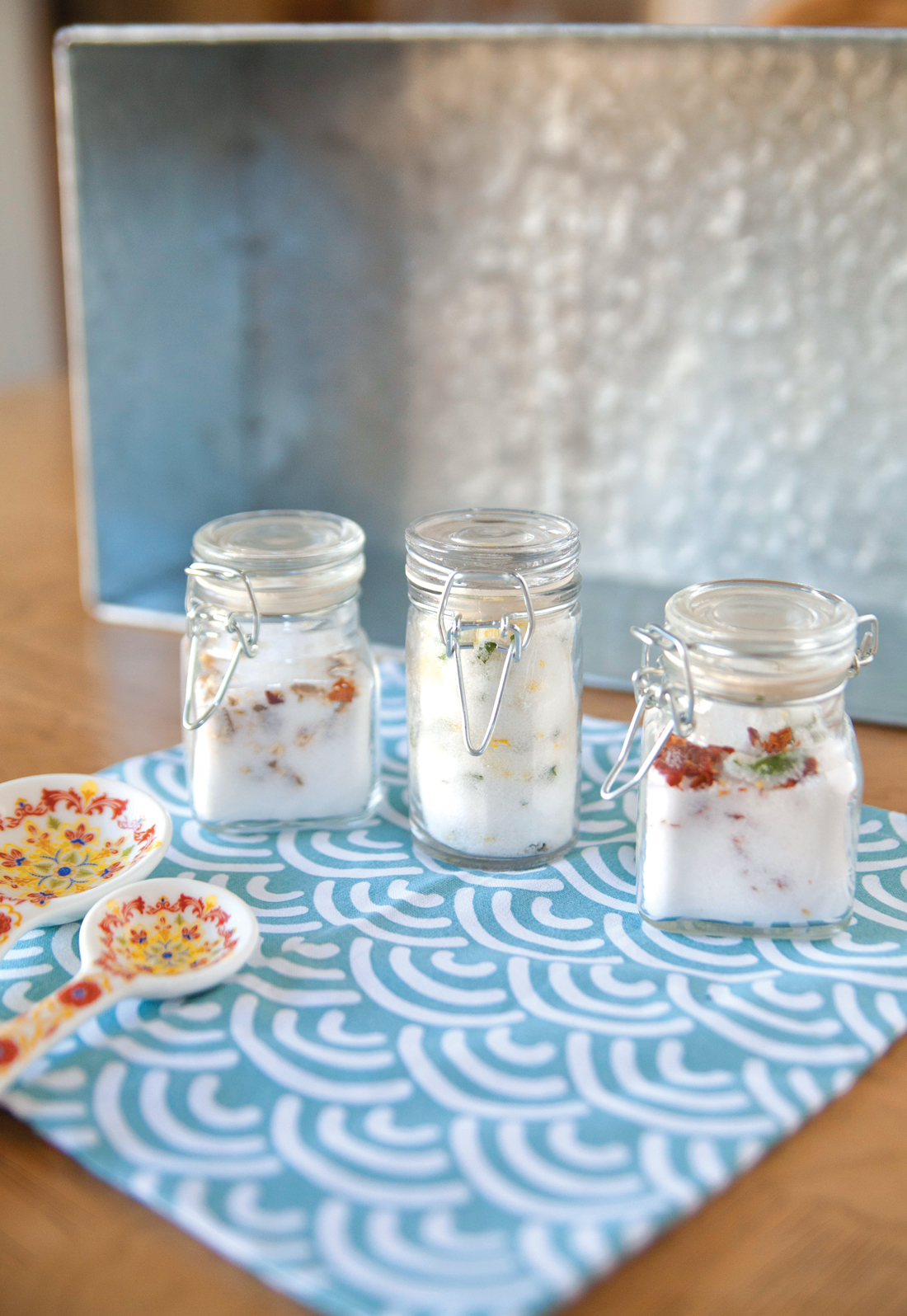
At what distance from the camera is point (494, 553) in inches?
23.8

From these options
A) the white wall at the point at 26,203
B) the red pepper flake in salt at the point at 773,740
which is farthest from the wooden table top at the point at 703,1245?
the white wall at the point at 26,203

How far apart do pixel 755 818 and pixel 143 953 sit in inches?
11.0

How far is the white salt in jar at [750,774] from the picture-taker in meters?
0.55

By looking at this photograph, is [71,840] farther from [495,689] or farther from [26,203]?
[26,203]

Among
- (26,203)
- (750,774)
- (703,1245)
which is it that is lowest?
(703,1245)

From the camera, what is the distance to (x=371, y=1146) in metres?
0.44

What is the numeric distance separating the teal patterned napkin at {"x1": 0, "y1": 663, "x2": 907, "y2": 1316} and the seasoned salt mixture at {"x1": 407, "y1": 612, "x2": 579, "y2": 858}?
24mm

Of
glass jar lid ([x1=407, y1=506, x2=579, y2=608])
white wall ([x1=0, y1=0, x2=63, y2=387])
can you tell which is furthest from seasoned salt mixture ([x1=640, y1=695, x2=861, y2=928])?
white wall ([x1=0, y1=0, x2=63, y2=387])

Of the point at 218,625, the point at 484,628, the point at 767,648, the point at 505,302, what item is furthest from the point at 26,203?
the point at 767,648

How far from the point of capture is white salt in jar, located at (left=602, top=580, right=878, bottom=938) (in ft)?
1.80

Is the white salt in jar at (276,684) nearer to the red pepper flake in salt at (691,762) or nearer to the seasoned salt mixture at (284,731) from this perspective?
the seasoned salt mixture at (284,731)

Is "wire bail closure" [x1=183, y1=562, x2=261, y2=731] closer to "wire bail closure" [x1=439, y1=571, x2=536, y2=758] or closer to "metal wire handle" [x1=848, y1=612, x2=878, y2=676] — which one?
"wire bail closure" [x1=439, y1=571, x2=536, y2=758]

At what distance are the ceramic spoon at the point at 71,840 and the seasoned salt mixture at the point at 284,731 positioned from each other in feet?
0.14

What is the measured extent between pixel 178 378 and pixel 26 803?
545 millimetres
